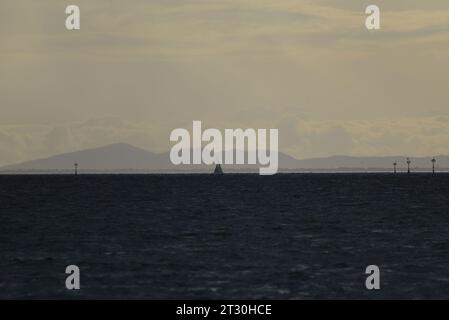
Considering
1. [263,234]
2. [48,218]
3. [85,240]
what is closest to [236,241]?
[263,234]

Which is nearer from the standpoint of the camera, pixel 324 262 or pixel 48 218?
pixel 324 262

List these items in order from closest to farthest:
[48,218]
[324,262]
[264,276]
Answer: [264,276] → [324,262] → [48,218]

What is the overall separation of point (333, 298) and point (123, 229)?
46.2 metres

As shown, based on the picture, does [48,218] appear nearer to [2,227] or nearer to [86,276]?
[2,227]

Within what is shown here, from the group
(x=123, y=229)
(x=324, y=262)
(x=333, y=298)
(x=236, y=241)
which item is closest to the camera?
(x=333, y=298)

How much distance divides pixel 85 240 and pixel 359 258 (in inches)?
1026

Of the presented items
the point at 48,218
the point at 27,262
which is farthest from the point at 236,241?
the point at 48,218

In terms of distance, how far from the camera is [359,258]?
218 feet

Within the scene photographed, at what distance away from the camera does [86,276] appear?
57031 millimetres

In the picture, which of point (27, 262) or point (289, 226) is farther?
point (289, 226)

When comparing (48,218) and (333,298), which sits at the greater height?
(48,218)
